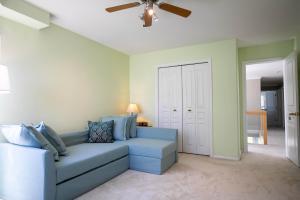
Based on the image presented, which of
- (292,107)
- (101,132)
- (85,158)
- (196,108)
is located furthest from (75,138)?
(292,107)

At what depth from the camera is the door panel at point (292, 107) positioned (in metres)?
3.31

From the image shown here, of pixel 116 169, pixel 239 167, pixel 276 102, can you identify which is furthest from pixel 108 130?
pixel 276 102

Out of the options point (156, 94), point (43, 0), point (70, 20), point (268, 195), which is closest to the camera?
point (268, 195)

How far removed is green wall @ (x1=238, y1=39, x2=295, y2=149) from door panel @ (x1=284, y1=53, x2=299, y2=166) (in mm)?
377

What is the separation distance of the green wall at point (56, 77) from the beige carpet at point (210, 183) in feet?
4.58

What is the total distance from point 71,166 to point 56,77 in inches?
63.7

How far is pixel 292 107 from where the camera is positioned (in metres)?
3.51

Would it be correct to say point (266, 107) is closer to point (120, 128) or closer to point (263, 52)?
point (263, 52)

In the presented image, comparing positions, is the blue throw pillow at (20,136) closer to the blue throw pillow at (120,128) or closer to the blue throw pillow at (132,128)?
the blue throw pillow at (120,128)

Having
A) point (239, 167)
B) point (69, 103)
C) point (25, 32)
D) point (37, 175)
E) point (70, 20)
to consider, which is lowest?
point (239, 167)

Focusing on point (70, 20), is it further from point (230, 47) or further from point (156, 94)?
point (230, 47)

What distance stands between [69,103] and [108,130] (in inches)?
32.2

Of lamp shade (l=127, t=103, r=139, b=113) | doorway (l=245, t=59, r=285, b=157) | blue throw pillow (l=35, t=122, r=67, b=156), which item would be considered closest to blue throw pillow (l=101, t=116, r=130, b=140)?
lamp shade (l=127, t=103, r=139, b=113)

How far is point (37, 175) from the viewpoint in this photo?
6.20 ft
